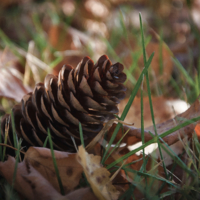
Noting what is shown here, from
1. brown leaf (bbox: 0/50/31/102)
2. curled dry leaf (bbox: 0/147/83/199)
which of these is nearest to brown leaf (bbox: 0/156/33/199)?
curled dry leaf (bbox: 0/147/83/199)

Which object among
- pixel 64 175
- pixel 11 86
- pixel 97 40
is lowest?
pixel 64 175

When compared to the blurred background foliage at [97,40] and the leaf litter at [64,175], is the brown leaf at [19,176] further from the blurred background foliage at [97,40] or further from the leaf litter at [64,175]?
the blurred background foliage at [97,40]

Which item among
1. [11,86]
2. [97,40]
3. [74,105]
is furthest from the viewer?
[97,40]

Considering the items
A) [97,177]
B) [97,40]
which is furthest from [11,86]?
[97,40]

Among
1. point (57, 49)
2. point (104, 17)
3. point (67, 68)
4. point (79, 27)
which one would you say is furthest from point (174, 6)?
point (67, 68)

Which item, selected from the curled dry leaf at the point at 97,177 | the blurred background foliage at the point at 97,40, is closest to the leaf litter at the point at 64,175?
the curled dry leaf at the point at 97,177

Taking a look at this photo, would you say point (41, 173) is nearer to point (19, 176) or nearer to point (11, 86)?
point (19, 176)
